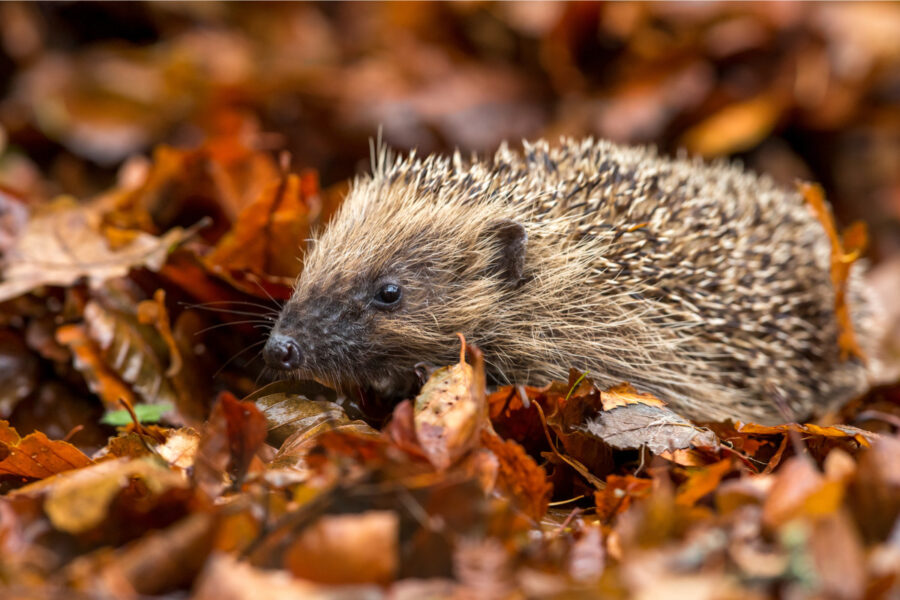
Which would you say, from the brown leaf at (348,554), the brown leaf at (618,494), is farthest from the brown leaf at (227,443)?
the brown leaf at (618,494)

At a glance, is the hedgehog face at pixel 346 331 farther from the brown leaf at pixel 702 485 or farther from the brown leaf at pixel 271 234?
the brown leaf at pixel 702 485

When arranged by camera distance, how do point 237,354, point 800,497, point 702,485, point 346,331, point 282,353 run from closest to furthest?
1. point 800,497
2. point 702,485
3. point 282,353
4. point 346,331
5. point 237,354

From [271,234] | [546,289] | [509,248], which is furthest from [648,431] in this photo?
[271,234]

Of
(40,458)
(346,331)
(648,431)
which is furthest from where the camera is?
(346,331)

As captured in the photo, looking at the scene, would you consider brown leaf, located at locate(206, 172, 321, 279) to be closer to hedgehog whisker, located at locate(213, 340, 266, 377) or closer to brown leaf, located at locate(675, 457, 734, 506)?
hedgehog whisker, located at locate(213, 340, 266, 377)

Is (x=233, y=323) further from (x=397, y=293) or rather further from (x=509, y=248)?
(x=509, y=248)

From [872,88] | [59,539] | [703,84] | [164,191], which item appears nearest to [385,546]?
[59,539]

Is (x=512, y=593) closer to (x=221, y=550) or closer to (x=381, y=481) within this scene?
(x=381, y=481)
